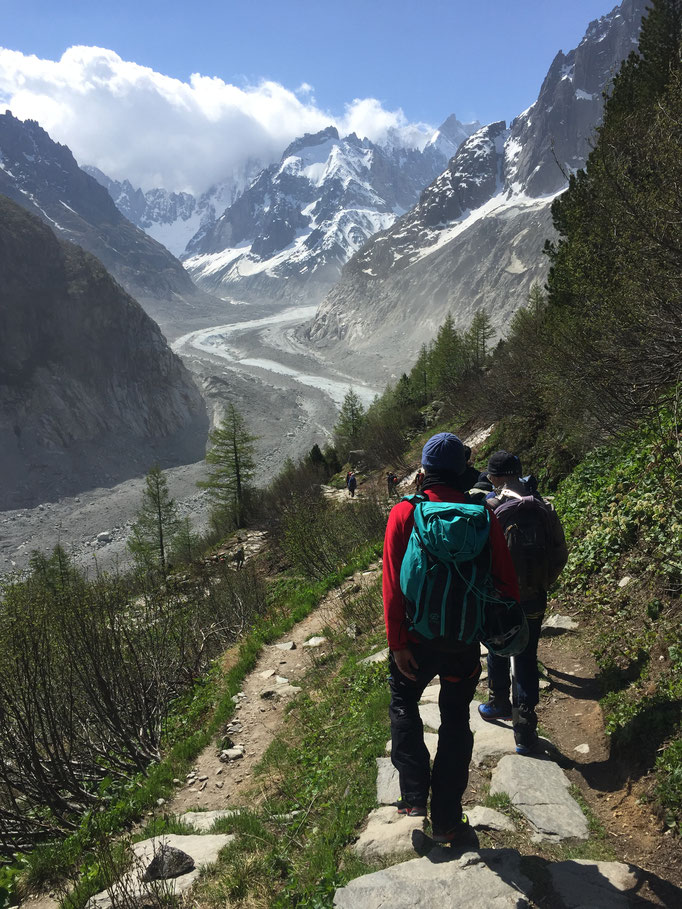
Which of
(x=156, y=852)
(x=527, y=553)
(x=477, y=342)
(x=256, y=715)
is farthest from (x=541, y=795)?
(x=477, y=342)

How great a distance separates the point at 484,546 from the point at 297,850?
8.09 feet

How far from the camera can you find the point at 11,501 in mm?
54281

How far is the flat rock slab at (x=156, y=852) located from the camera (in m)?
3.18

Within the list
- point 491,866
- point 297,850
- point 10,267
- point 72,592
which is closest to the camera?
point 491,866

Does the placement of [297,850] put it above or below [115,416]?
below

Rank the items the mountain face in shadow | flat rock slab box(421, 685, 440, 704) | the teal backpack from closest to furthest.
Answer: the teal backpack, flat rock slab box(421, 685, 440, 704), the mountain face in shadow

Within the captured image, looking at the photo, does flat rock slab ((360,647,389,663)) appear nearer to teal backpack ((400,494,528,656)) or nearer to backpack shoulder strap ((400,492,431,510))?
teal backpack ((400,494,528,656))

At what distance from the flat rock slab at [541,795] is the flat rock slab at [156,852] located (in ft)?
6.56

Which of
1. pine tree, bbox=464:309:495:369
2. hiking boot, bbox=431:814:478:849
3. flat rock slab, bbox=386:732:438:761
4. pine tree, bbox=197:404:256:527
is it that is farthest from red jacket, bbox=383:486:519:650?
Answer: pine tree, bbox=464:309:495:369

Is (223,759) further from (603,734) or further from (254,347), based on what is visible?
(254,347)

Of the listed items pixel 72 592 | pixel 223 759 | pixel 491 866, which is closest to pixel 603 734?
pixel 491 866

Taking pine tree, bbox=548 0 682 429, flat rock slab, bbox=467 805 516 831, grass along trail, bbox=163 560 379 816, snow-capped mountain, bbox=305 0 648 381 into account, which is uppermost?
snow-capped mountain, bbox=305 0 648 381

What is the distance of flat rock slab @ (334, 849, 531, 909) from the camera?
2570mm

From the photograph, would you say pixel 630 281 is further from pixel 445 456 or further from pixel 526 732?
pixel 526 732
